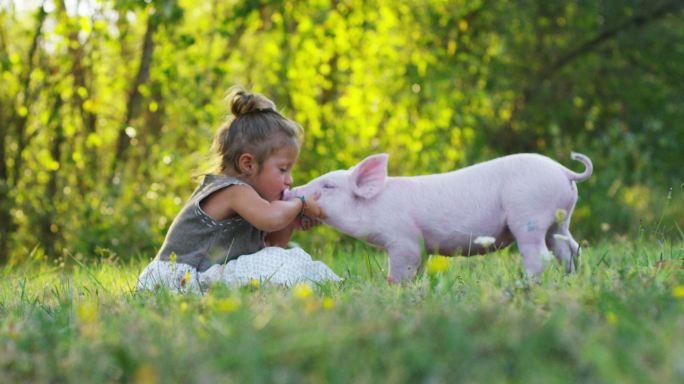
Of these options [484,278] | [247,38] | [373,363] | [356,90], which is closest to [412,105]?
[356,90]

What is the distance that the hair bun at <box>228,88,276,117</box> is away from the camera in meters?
4.43

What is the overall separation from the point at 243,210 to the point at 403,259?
82 cm

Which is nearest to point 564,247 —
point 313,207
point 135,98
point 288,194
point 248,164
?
point 313,207

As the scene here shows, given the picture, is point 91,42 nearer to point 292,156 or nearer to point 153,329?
point 292,156

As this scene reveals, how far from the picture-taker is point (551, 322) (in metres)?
2.20

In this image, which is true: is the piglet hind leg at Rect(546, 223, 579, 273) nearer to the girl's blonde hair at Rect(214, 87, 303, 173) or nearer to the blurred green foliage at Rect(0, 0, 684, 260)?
the girl's blonde hair at Rect(214, 87, 303, 173)

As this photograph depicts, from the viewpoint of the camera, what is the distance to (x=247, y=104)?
4.43m

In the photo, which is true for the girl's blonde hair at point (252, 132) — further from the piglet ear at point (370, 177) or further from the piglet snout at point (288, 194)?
the piglet ear at point (370, 177)

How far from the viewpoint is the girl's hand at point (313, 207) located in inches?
160

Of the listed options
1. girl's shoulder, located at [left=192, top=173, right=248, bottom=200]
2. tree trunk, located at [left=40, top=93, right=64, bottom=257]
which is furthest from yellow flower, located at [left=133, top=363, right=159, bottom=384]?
tree trunk, located at [left=40, top=93, right=64, bottom=257]

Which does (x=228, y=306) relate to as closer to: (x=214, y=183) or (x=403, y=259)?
(x=403, y=259)

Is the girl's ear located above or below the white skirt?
above

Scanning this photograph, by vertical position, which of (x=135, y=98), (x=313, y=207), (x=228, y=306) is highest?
(x=135, y=98)

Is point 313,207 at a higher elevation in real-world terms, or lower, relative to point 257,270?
higher
